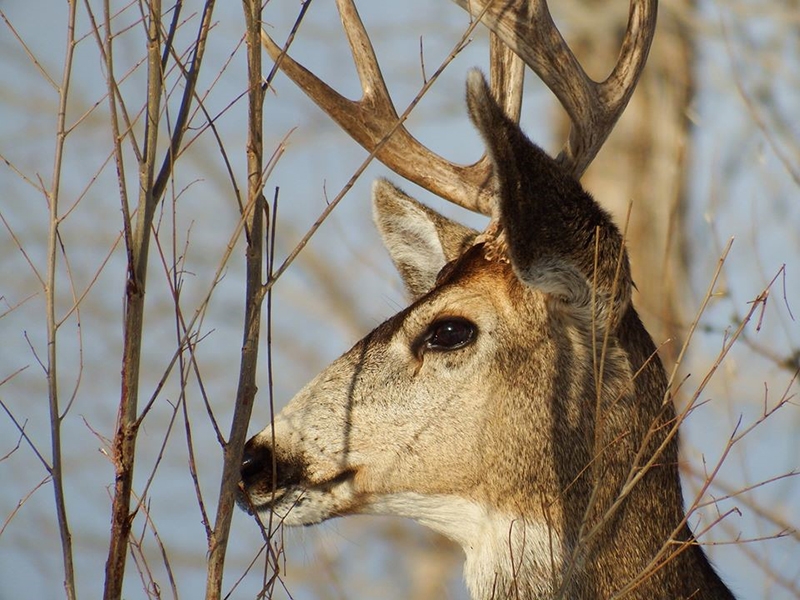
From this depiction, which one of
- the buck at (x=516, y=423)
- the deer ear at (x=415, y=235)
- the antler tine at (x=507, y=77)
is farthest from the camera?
the deer ear at (x=415, y=235)

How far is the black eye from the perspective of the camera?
13.1 ft

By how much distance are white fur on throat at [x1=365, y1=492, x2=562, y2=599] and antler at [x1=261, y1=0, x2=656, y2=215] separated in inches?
44.3

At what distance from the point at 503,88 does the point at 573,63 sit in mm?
538

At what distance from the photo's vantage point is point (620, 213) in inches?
396

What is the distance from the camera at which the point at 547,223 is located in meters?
3.55

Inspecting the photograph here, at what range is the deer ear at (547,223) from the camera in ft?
11.1

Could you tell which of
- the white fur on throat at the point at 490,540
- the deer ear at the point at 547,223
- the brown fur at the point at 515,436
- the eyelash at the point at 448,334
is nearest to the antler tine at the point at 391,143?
the brown fur at the point at 515,436

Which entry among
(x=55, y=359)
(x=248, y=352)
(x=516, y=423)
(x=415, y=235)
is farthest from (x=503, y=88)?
(x=55, y=359)

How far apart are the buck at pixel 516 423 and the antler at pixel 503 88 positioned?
13 millimetres

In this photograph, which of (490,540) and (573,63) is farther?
(573,63)

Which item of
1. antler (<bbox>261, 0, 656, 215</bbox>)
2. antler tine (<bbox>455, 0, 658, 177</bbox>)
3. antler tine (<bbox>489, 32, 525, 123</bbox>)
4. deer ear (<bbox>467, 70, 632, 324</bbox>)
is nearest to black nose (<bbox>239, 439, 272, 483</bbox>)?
deer ear (<bbox>467, 70, 632, 324</bbox>)

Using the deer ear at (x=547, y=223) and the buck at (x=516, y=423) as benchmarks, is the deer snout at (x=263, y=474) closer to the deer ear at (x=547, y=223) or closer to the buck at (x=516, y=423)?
the buck at (x=516, y=423)

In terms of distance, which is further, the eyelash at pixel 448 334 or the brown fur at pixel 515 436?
the eyelash at pixel 448 334

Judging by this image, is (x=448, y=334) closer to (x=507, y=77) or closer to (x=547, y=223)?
(x=547, y=223)
